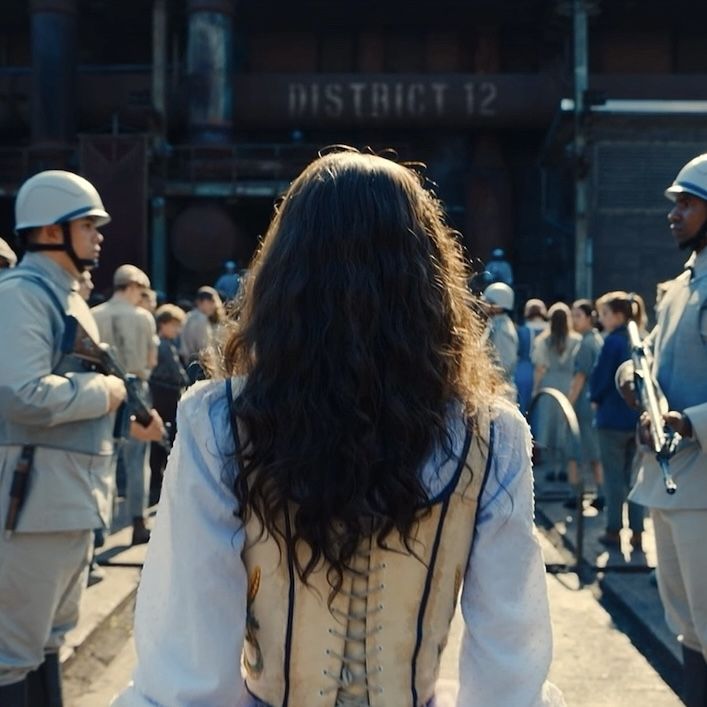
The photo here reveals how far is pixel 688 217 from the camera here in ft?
12.6

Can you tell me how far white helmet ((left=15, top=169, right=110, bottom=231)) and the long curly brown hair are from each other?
7.12 ft

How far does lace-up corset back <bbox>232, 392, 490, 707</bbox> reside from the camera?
65.5 inches

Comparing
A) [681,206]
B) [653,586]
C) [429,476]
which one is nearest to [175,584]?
[429,476]

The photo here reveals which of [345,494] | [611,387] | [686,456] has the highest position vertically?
[345,494]

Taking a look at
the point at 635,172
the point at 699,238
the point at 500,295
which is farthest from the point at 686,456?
the point at 635,172

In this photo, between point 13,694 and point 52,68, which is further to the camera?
point 52,68

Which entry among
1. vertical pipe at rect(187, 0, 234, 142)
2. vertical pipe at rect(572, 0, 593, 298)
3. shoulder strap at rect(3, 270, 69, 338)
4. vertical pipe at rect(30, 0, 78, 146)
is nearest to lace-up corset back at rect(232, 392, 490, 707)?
shoulder strap at rect(3, 270, 69, 338)

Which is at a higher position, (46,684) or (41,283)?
(41,283)

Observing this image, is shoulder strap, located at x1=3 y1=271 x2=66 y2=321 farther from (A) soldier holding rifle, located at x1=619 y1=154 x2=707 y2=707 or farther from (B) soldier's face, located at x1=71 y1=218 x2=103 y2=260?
(A) soldier holding rifle, located at x1=619 y1=154 x2=707 y2=707

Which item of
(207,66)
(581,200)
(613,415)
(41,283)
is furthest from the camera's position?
(207,66)

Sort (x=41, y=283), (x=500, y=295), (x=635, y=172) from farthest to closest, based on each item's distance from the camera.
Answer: (x=635, y=172), (x=500, y=295), (x=41, y=283)

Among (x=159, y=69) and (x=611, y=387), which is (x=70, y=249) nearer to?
(x=611, y=387)

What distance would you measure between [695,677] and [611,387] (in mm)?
3427

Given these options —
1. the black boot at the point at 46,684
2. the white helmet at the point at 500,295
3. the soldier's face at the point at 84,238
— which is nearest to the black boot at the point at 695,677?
the black boot at the point at 46,684
